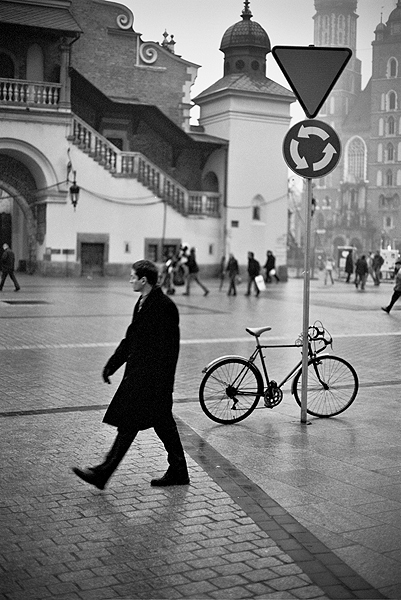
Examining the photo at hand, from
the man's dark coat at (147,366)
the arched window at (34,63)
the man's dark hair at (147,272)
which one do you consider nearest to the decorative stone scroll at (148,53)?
the arched window at (34,63)

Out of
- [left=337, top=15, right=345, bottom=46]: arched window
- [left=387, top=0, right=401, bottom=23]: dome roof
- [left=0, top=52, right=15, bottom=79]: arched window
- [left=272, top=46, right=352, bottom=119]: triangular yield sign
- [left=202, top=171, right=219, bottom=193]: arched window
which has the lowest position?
[left=272, top=46, right=352, bottom=119]: triangular yield sign

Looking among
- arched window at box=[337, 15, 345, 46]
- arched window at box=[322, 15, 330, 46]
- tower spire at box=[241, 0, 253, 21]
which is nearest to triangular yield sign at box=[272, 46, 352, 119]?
tower spire at box=[241, 0, 253, 21]

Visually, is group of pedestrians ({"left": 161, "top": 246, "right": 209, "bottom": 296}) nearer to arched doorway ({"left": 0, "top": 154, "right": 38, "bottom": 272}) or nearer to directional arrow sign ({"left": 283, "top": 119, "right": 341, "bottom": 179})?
arched doorway ({"left": 0, "top": 154, "right": 38, "bottom": 272})

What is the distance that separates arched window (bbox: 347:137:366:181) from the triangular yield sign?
367ft

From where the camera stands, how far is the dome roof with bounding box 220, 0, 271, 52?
1752 inches

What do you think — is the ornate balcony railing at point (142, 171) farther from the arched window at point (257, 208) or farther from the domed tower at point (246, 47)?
the domed tower at point (246, 47)

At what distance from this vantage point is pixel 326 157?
814cm

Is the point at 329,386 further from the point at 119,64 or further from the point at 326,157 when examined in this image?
the point at 119,64

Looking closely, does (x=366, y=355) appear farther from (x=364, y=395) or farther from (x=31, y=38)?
(x=31, y=38)

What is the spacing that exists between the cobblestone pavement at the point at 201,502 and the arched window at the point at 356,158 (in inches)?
4325

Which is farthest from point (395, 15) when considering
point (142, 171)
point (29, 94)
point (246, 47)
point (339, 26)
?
point (339, 26)

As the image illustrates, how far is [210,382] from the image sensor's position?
26.9 ft

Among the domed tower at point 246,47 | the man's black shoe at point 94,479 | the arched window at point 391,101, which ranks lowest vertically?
the man's black shoe at point 94,479

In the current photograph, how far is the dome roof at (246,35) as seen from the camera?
146 feet
